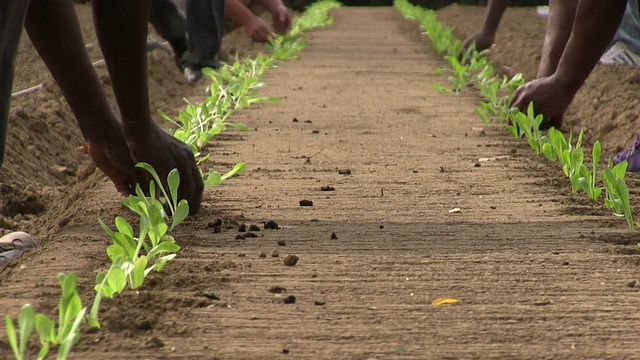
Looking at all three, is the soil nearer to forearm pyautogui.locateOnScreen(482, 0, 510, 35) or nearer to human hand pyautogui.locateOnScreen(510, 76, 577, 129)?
human hand pyautogui.locateOnScreen(510, 76, 577, 129)

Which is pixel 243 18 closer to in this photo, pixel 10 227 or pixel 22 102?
pixel 22 102

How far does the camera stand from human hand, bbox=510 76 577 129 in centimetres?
400

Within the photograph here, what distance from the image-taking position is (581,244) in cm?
253

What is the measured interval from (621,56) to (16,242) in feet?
16.4

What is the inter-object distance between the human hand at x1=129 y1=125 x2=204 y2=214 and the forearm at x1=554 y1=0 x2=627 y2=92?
171 cm

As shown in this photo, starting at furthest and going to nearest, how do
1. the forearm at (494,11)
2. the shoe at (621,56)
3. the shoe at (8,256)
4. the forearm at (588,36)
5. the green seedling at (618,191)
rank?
the forearm at (494,11) < the shoe at (621,56) < the forearm at (588,36) < the green seedling at (618,191) < the shoe at (8,256)

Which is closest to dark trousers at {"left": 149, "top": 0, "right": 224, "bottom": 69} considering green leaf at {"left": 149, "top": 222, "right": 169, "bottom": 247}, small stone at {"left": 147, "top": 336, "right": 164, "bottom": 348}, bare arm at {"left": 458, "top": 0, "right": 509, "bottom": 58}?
bare arm at {"left": 458, "top": 0, "right": 509, "bottom": 58}

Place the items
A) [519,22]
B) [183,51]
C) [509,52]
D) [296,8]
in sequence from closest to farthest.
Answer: [183,51], [509,52], [519,22], [296,8]

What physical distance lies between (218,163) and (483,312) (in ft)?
6.07

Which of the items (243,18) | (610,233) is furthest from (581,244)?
(243,18)

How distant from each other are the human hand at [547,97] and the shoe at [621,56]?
2.56 metres

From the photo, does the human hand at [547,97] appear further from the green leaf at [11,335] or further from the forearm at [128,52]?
the green leaf at [11,335]

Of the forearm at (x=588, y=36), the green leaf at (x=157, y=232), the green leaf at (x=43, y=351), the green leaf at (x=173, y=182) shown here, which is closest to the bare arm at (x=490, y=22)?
the forearm at (x=588, y=36)

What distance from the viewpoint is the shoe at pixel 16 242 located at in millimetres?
2564
